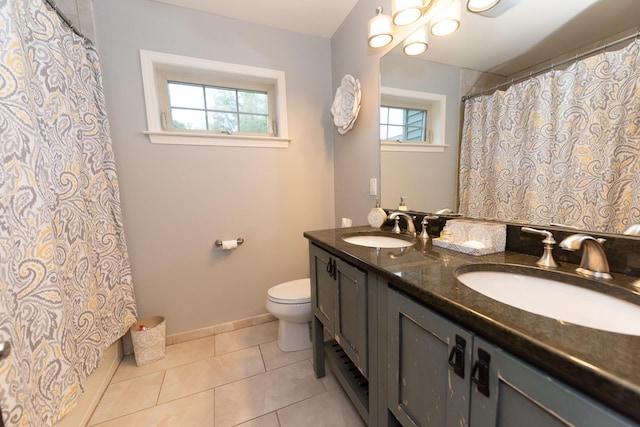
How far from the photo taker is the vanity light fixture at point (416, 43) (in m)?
1.26

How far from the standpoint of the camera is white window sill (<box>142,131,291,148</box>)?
5.54ft

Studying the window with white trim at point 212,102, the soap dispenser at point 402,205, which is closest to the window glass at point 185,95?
the window with white trim at point 212,102

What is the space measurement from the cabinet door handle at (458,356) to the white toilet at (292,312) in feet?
3.71

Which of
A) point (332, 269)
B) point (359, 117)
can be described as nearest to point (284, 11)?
point (359, 117)

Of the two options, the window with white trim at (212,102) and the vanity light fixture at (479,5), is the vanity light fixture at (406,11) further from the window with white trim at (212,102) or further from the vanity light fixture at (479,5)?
the window with white trim at (212,102)

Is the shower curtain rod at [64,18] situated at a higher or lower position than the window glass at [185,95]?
higher

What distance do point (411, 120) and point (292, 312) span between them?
138cm

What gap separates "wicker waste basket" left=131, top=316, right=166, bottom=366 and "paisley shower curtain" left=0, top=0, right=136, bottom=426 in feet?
0.48

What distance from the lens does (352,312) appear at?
3.37ft

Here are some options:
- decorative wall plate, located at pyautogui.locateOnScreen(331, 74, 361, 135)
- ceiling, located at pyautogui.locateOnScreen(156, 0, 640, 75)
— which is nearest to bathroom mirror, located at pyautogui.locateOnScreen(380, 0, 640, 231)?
ceiling, located at pyautogui.locateOnScreen(156, 0, 640, 75)

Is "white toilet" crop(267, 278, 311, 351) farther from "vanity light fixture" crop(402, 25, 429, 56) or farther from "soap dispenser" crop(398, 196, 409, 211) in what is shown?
"vanity light fixture" crop(402, 25, 429, 56)

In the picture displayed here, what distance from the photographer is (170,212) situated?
5.82 feet

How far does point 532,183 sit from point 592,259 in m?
0.31

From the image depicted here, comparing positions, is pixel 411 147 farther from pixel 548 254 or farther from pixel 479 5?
pixel 548 254
